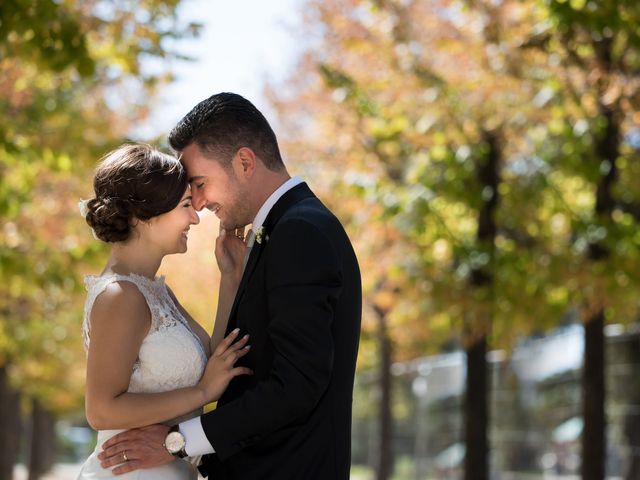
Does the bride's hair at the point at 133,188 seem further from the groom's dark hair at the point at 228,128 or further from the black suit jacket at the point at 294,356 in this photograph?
the black suit jacket at the point at 294,356

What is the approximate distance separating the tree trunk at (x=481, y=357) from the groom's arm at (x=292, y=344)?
10642mm

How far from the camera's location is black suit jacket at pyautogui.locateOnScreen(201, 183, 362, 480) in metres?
3.54

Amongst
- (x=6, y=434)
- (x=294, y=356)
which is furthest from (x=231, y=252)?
(x=6, y=434)

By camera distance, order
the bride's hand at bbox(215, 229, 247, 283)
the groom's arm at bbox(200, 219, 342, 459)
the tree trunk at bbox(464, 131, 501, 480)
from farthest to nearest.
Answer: the tree trunk at bbox(464, 131, 501, 480) → the bride's hand at bbox(215, 229, 247, 283) → the groom's arm at bbox(200, 219, 342, 459)

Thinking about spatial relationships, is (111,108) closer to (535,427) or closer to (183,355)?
(535,427)

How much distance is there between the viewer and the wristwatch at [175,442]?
12.2 ft

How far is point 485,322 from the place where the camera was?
1399 cm

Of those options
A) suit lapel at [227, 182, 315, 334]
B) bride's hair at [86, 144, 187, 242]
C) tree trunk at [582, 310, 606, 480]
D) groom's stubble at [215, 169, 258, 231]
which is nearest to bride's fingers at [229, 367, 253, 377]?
suit lapel at [227, 182, 315, 334]

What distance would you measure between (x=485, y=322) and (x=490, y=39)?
3417mm

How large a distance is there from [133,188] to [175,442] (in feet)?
3.01

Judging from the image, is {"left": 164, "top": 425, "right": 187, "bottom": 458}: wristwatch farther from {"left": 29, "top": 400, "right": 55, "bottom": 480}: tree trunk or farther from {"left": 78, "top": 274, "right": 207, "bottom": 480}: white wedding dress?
{"left": 29, "top": 400, "right": 55, "bottom": 480}: tree trunk

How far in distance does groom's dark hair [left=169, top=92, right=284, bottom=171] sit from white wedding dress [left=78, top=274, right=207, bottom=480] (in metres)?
0.58

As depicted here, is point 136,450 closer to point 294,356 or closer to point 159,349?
point 159,349

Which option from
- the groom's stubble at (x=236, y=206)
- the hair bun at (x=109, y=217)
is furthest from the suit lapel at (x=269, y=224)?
the hair bun at (x=109, y=217)
